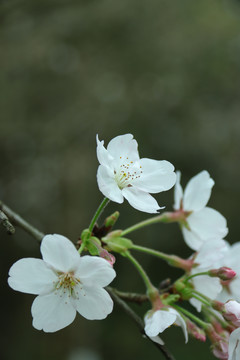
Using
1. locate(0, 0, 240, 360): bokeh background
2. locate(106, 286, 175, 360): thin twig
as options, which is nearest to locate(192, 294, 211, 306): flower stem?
locate(106, 286, 175, 360): thin twig

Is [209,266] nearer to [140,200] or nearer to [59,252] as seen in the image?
[140,200]

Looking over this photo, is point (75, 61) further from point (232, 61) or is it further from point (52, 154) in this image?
point (232, 61)

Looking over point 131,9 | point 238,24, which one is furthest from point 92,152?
point 238,24

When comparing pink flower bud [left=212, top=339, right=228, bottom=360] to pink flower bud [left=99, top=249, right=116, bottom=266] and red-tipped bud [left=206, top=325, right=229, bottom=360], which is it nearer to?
red-tipped bud [left=206, top=325, right=229, bottom=360]

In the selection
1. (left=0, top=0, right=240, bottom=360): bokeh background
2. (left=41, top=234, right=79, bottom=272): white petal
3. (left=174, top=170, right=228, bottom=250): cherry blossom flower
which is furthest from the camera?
(left=0, top=0, right=240, bottom=360): bokeh background

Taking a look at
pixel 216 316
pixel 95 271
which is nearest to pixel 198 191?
pixel 216 316

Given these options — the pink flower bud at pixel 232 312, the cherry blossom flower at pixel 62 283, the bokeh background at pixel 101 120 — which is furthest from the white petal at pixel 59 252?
the bokeh background at pixel 101 120
